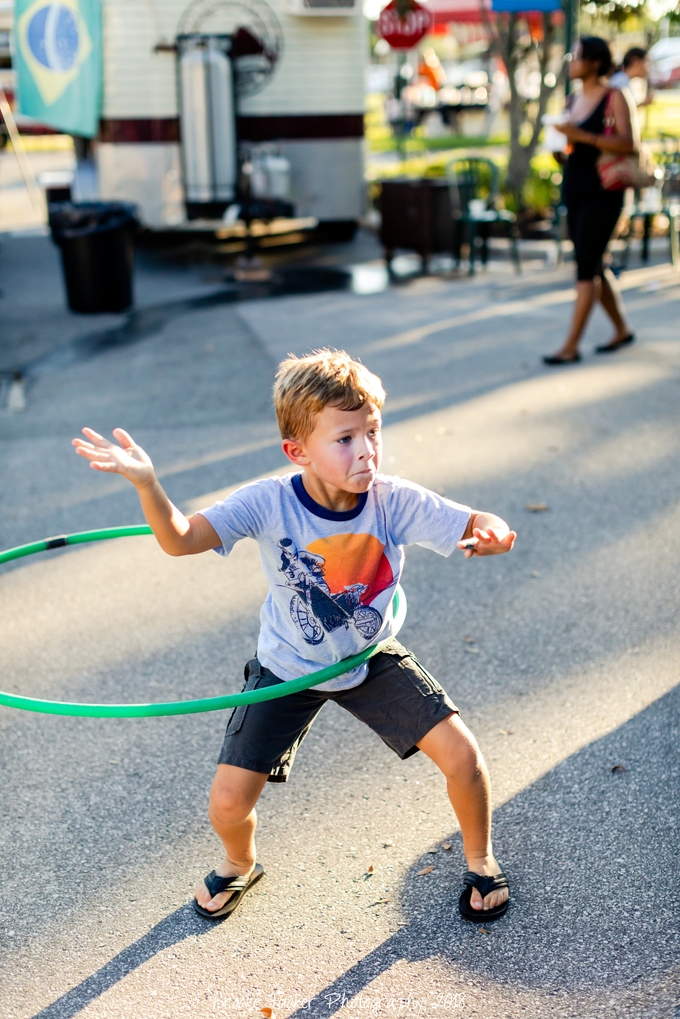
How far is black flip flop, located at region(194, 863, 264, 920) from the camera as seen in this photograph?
105 inches

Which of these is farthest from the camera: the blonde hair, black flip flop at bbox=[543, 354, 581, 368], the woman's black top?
black flip flop at bbox=[543, 354, 581, 368]

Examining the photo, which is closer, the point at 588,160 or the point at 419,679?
the point at 419,679

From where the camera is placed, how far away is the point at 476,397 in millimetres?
7062

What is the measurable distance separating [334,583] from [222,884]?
2.73 ft

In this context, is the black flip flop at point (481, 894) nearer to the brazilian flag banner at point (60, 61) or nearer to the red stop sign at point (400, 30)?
the brazilian flag banner at point (60, 61)

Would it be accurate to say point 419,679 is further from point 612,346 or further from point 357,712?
point 612,346

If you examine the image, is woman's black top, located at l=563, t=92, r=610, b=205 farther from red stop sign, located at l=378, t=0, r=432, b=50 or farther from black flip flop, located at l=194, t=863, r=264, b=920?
red stop sign, located at l=378, t=0, r=432, b=50

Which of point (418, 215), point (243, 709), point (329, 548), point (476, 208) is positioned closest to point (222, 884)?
point (243, 709)

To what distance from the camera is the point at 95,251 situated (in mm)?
10062

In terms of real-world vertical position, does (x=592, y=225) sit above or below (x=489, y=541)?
above

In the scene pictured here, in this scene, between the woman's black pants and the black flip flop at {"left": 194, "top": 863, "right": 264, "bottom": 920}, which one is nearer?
the black flip flop at {"left": 194, "top": 863, "right": 264, "bottom": 920}

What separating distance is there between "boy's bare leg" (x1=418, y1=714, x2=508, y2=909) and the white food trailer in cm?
1116

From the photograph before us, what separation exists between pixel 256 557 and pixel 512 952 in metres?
2.61

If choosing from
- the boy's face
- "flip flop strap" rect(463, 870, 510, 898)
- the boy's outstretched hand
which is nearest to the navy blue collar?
the boy's face
